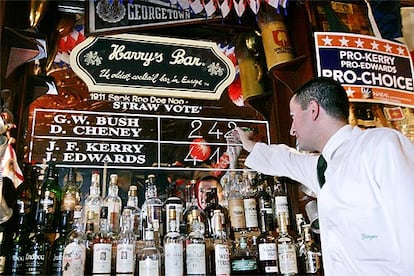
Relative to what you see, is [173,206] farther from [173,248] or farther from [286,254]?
[286,254]

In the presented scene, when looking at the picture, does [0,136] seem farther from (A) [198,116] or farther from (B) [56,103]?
(A) [198,116]

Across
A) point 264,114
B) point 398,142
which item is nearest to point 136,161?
point 264,114

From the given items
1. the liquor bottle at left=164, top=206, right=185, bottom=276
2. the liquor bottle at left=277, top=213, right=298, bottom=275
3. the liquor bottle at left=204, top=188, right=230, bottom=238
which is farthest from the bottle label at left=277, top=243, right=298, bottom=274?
the liquor bottle at left=164, top=206, right=185, bottom=276

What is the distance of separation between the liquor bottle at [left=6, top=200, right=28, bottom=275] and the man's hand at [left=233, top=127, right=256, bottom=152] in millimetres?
891

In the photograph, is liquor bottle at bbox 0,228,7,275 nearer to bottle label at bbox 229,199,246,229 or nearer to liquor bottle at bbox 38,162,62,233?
liquor bottle at bbox 38,162,62,233

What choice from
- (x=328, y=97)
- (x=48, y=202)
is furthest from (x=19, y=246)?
(x=328, y=97)

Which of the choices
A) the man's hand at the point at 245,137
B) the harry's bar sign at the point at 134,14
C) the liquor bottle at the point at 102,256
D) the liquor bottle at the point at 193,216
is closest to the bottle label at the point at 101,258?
the liquor bottle at the point at 102,256

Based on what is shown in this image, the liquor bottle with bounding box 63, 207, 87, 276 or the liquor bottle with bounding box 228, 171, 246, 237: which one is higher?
the liquor bottle with bounding box 228, 171, 246, 237

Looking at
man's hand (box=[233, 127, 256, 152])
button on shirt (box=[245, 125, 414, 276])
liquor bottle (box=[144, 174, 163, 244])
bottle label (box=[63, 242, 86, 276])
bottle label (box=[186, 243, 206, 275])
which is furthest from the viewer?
man's hand (box=[233, 127, 256, 152])

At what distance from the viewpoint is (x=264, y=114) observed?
2.09 meters

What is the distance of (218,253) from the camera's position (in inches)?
65.3

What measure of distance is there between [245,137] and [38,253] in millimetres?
928

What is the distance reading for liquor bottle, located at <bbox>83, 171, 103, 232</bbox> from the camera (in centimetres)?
166

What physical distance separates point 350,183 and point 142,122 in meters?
0.93
